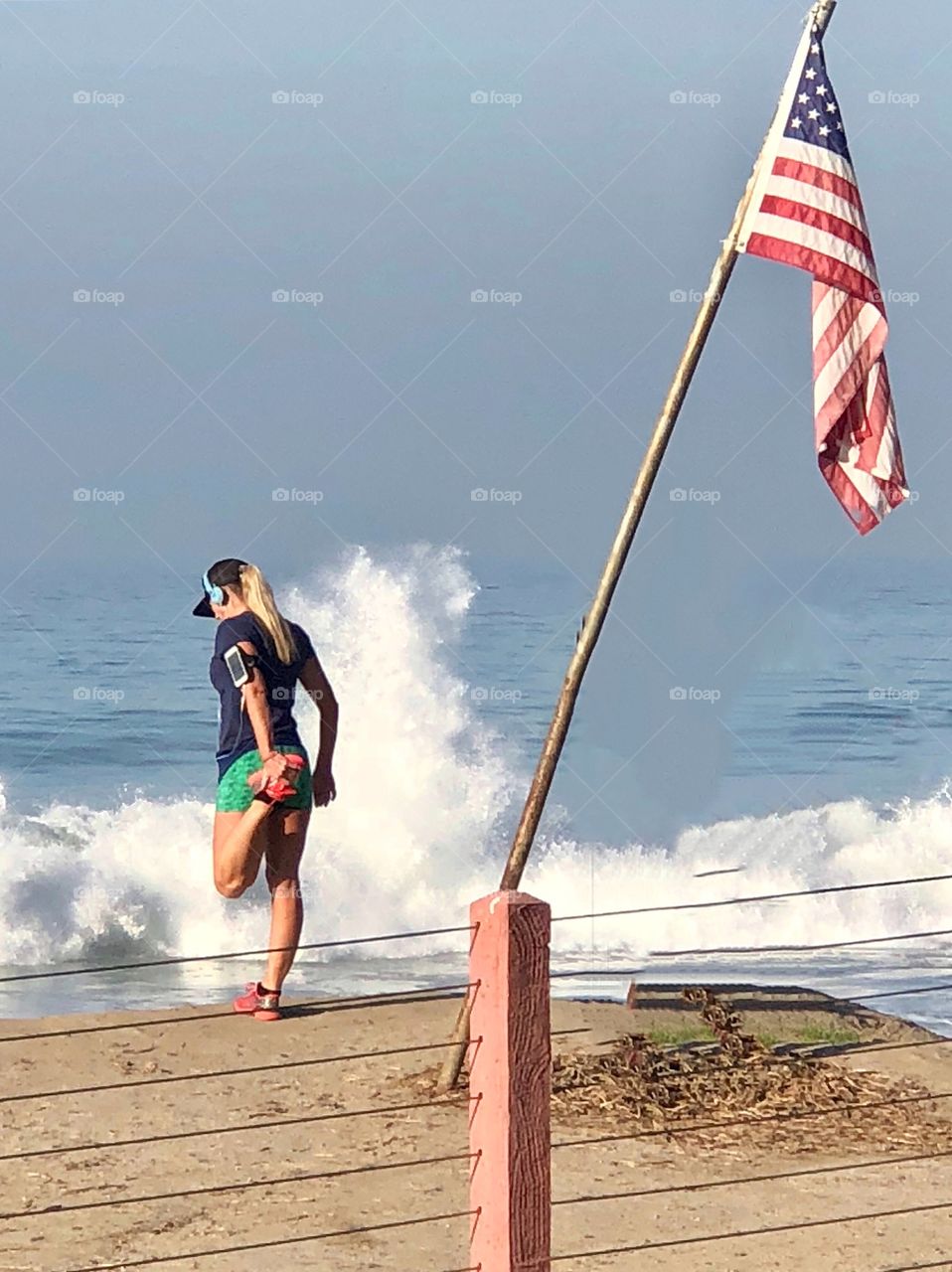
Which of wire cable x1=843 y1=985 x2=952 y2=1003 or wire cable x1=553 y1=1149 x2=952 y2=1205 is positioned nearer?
wire cable x1=843 y1=985 x2=952 y2=1003

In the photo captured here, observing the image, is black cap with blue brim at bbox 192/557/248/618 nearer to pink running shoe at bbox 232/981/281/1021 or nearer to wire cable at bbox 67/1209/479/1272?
pink running shoe at bbox 232/981/281/1021

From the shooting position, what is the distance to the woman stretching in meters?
8.65

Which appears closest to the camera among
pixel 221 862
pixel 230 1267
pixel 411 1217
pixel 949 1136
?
pixel 230 1267

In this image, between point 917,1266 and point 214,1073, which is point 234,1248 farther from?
point 917,1266

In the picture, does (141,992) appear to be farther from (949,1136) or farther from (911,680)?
(911,680)

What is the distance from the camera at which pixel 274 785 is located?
866 centimetres

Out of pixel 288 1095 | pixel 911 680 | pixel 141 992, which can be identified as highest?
pixel 911 680

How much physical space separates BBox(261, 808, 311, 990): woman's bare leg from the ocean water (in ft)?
10.2

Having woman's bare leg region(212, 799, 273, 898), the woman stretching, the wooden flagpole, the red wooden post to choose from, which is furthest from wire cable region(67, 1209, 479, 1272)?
woman's bare leg region(212, 799, 273, 898)

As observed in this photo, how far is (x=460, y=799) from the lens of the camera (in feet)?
79.2

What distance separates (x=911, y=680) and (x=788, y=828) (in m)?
12.5

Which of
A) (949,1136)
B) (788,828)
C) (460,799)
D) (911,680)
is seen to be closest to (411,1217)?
(949,1136)

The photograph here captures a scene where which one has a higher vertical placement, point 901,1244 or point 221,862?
point 221,862

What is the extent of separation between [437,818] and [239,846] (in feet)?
48.5
